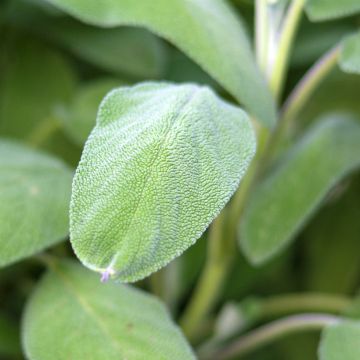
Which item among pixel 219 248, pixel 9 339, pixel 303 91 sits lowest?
pixel 9 339

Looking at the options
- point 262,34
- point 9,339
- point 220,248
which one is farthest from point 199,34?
point 9,339

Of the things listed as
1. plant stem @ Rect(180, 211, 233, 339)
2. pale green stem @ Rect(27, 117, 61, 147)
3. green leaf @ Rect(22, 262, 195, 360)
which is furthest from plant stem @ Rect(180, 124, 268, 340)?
pale green stem @ Rect(27, 117, 61, 147)

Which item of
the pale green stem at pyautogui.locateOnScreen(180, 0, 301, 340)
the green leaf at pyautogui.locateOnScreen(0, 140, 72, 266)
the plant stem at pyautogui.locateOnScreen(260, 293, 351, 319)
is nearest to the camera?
the green leaf at pyautogui.locateOnScreen(0, 140, 72, 266)

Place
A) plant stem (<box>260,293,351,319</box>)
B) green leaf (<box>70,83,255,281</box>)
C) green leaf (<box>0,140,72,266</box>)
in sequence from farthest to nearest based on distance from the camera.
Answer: plant stem (<box>260,293,351,319</box>) → green leaf (<box>0,140,72,266</box>) → green leaf (<box>70,83,255,281</box>)

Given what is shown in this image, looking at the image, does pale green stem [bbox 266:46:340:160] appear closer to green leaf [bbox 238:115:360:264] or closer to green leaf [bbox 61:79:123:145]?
green leaf [bbox 238:115:360:264]

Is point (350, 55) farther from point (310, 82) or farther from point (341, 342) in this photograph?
point (341, 342)

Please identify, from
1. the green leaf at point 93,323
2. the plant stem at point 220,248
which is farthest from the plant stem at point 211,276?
the green leaf at point 93,323

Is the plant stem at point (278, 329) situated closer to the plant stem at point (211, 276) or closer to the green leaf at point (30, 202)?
the plant stem at point (211, 276)
